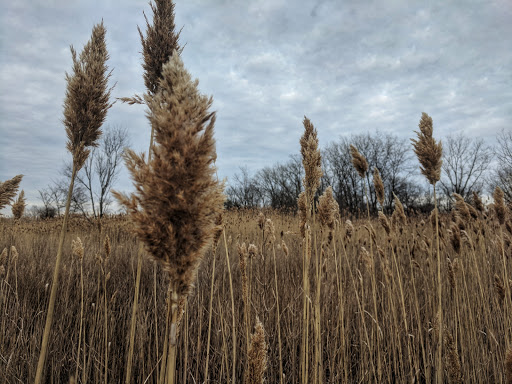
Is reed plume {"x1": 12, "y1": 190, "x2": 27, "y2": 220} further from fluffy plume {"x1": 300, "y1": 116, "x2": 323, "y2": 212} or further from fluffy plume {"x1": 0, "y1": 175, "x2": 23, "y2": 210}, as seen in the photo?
fluffy plume {"x1": 300, "y1": 116, "x2": 323, "y2": 212}

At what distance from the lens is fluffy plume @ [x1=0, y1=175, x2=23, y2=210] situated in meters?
2.77

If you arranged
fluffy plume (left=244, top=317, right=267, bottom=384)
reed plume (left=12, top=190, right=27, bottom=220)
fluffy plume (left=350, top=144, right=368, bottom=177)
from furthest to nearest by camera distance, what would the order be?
reed plume (left=12, top=190, right=27, bottom=220), fluffy plume (left=350, top=144, right=368, bottom=177), fluffy plume (left=244, top=317, right=267, bottom=384)

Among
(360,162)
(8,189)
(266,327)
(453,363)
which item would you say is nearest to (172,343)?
(453,363)

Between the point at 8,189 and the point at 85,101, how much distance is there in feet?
6.30

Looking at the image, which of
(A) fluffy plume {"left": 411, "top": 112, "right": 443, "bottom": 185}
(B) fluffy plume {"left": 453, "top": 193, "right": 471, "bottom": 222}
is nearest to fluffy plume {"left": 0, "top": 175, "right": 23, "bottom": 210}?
(A) fluffy plume {"left": 411, "top": 112, "right": 443, "bottom": 185}

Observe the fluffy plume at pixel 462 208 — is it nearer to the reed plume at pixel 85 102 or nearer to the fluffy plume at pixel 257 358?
the fluffy plume at pixel 257 358

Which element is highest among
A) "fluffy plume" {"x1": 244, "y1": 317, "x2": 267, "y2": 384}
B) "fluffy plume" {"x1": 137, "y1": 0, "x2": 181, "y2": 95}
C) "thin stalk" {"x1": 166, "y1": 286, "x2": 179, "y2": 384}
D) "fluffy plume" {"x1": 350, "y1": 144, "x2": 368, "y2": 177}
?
"fluffy plume" {"x1": 137, "y1": 0, "x2": 181, "y2": 95}

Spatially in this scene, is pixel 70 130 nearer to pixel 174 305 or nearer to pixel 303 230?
pixel 174 305

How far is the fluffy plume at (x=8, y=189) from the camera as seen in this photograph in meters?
2.77

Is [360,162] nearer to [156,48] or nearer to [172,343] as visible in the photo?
[156,48]

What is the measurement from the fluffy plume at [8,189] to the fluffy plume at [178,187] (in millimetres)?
Answer: 2641

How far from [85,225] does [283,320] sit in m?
13.4

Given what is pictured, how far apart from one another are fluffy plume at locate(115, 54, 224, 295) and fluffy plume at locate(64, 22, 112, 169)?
2.89 ft

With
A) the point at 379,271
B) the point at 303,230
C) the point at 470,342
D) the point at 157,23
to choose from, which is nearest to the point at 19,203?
the point at 157,23
